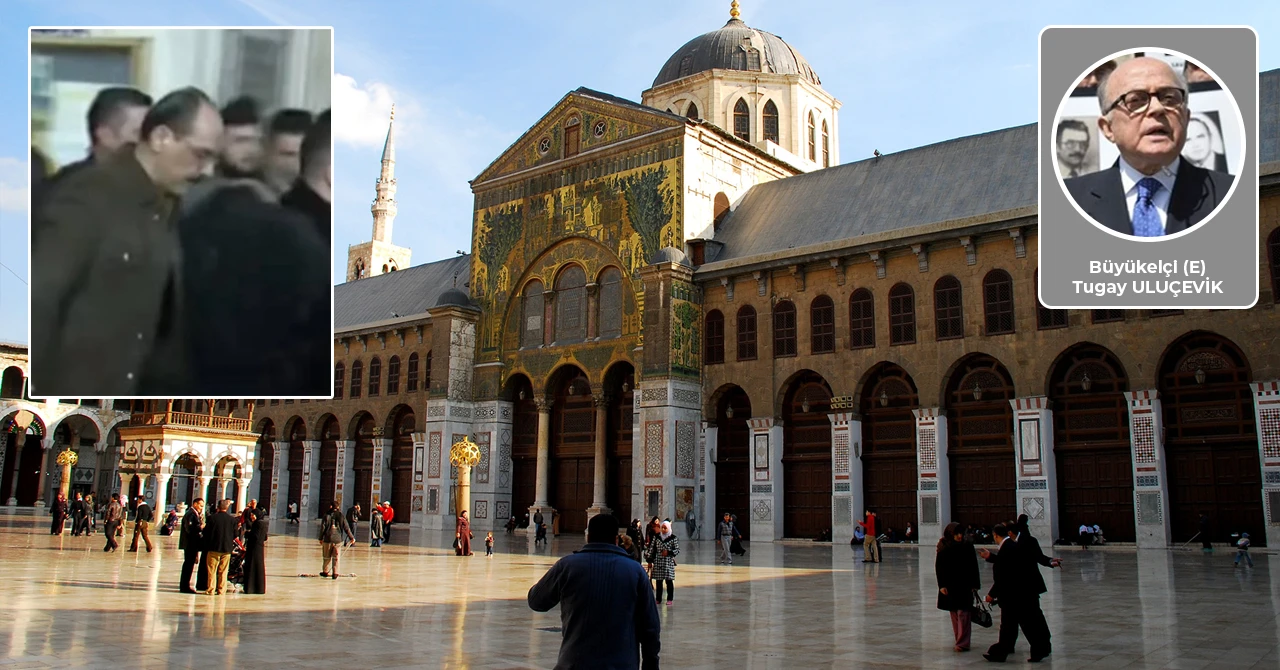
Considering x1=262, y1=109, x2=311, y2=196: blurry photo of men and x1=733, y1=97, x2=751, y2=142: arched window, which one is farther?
x1=733, y1=97, x2=751, y2=142: arched window

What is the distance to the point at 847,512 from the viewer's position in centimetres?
3039

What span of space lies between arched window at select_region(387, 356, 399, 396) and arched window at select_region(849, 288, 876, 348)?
859 inches

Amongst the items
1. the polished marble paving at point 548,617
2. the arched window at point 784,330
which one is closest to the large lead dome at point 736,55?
the arched window at point 784,330

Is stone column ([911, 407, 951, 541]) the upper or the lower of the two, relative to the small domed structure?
lower

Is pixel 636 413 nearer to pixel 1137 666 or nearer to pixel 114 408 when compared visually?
pixel 1137 666

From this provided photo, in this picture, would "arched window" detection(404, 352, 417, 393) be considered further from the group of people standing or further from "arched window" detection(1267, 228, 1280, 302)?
the group of people standing

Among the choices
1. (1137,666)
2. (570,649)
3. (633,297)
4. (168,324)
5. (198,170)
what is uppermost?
(633,297)

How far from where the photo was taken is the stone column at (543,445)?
3791cm

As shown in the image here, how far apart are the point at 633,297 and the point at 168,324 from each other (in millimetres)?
29374

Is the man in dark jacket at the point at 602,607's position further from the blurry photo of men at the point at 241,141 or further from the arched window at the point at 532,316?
the arched window at the point at 532,316

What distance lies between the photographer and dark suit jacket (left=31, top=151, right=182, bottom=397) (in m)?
6.41

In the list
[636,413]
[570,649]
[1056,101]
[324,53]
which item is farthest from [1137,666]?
[636,413]

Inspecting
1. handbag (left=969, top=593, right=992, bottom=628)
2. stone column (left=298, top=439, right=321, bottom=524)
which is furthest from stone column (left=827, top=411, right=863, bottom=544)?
stone column (left=298, top=439, right=321, bottom=524)

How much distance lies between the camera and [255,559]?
1563cm
